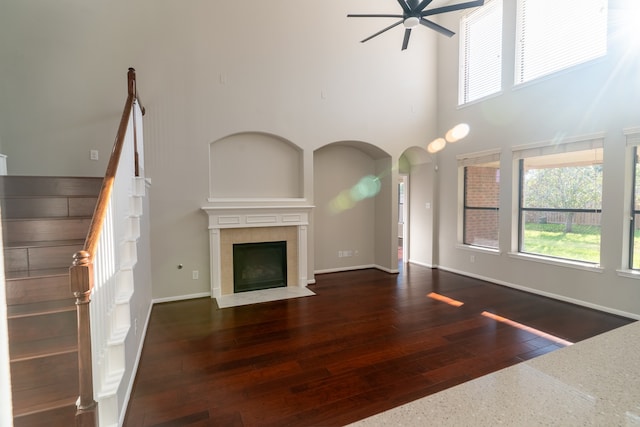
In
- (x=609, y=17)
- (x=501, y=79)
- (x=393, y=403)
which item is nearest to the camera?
(x=393, y=403)

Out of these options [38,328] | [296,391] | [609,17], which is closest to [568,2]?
[609,17]

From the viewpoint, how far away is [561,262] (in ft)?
14.7

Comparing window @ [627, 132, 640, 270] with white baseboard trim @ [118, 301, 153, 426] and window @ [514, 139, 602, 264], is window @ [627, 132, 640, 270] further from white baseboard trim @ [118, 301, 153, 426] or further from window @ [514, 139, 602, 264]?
white baseboard trim @ [118, 301, 153, 426]

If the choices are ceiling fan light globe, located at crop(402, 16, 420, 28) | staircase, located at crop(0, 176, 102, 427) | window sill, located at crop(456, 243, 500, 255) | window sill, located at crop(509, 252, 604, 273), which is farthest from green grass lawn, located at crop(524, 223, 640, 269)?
staircase, located at crop(0, 176, 102, 427)

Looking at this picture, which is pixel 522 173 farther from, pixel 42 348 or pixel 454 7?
pixel 42 348

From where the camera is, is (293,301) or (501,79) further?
(501,79)

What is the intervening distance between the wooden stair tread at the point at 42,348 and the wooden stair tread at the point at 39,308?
19 cm

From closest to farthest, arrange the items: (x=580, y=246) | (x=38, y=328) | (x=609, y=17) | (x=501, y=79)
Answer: (x=38, y=328)
(x=609, y=17)
(x=580, y=246)
(x=501, y=79)

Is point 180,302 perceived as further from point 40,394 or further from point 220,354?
point 40,394

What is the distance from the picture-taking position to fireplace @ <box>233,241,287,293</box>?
5.08 meters

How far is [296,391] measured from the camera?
8.07 feet

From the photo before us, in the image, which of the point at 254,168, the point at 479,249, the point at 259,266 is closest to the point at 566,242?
the point at 479,249

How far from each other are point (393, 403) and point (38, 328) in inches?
101

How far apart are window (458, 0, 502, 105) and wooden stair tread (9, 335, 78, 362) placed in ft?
21.9
